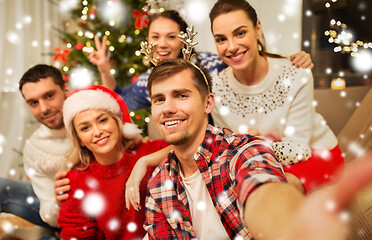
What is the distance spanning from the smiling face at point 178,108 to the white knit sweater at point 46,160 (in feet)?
2.43

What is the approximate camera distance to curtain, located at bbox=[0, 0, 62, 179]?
2746mm

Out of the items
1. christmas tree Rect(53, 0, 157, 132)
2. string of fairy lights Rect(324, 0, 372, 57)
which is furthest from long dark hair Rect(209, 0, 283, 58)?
christmas tree Rect(53, 0, 157, 132)

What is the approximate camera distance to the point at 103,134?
1.35 meters

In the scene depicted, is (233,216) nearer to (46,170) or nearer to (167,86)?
(167,86)

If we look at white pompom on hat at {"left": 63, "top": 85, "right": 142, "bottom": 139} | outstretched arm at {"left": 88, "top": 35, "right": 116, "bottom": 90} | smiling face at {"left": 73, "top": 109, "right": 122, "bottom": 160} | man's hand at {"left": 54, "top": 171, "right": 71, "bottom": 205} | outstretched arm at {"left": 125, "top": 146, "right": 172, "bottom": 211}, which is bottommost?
man's hand at {"left": 54, "top": 171, "right": 71, "bottom": 205}

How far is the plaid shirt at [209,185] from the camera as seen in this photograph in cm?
96

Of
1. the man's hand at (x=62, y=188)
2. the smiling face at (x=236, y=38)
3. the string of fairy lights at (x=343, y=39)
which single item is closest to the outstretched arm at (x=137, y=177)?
the man's hand at (x=62, y=188)

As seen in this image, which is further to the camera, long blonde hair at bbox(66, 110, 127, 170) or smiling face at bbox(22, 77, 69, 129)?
smiling face at bbox(22, 77, 69, 129)

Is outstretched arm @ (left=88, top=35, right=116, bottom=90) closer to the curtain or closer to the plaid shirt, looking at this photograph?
the plaid shirt

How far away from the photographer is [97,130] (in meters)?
1.34

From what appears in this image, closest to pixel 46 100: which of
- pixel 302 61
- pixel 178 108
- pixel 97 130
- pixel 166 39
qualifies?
pixel 97 130

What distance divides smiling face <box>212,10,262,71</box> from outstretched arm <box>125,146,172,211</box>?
1.62 feet

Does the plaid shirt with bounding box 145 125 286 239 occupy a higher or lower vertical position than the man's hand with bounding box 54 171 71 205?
higher

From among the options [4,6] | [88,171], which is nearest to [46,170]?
[88,171]
